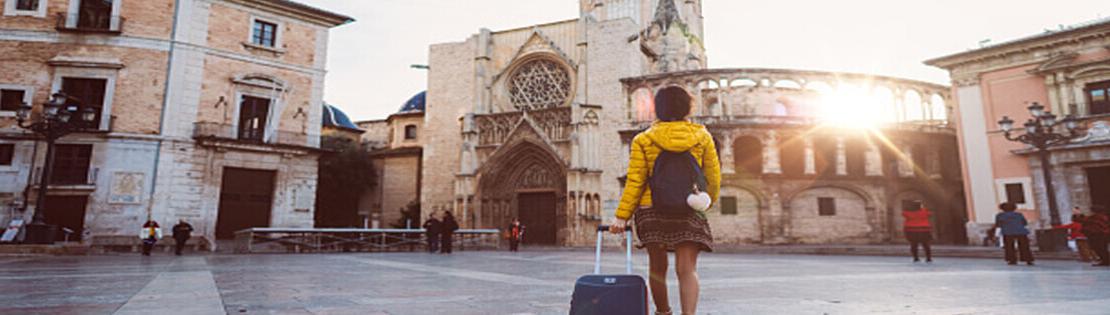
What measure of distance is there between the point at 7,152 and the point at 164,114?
419 centimetres

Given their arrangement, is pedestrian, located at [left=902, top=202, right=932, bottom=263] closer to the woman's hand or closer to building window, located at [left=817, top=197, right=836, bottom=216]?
the woman's hand

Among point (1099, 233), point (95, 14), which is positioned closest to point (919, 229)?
point (1099, 233)

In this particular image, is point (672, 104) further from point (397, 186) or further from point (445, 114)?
point (397, 186)

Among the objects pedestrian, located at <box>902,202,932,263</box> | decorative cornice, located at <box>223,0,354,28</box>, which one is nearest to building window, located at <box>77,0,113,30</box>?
decorative cornice, located at <box>223,0,354,28</box>

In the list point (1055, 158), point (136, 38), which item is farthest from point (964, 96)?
point (136, 38)

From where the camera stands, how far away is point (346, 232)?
54.5 feet

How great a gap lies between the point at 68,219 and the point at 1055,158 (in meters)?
30.5

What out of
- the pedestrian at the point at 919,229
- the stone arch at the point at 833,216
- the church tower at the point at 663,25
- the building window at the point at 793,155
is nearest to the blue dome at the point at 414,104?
the church tower at the point at 663,25

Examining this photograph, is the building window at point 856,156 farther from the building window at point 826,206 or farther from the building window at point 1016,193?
the building window at point 1016,193

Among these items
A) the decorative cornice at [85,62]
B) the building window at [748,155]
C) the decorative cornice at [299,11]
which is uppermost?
the decorative cornice at [299,11]

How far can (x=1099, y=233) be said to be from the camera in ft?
32.9

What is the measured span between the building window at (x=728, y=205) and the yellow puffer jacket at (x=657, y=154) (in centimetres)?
2126

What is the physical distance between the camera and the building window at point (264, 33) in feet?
66.4

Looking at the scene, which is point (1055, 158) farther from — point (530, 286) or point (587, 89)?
point (530, 286)
